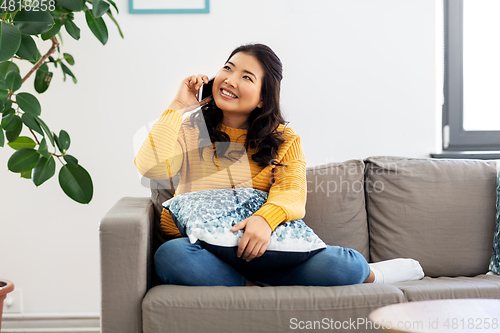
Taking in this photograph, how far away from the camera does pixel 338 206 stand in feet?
4.77

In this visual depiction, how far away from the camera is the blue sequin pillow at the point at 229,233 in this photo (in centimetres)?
108

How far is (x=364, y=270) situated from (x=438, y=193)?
0.50m

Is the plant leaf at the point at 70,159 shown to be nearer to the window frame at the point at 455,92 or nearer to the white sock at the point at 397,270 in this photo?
the white sock at the point at 397,270

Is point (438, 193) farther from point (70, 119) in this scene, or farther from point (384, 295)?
point (70, 119)

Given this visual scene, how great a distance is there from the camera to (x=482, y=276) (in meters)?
1.37

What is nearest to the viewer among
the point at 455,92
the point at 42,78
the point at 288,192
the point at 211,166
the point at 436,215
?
the point at 288,192

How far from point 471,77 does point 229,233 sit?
151cm

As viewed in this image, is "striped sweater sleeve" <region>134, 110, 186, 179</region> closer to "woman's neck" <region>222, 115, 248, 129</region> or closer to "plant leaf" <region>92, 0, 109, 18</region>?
"woman's neck" <region>222, 115, 248, 129</region>

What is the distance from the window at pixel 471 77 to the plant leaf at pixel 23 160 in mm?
1674

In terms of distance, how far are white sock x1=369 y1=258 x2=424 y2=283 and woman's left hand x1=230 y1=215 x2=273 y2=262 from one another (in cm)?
38

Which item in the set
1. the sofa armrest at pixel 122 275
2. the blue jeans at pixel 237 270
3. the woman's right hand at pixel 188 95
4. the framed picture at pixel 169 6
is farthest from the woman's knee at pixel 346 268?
the framed picture at pixel 169 6

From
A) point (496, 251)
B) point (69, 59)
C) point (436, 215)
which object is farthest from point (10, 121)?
point (496, 251)

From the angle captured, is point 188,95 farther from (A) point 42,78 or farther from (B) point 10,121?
(A) point 42,78

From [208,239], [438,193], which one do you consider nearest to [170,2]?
[208,239]
